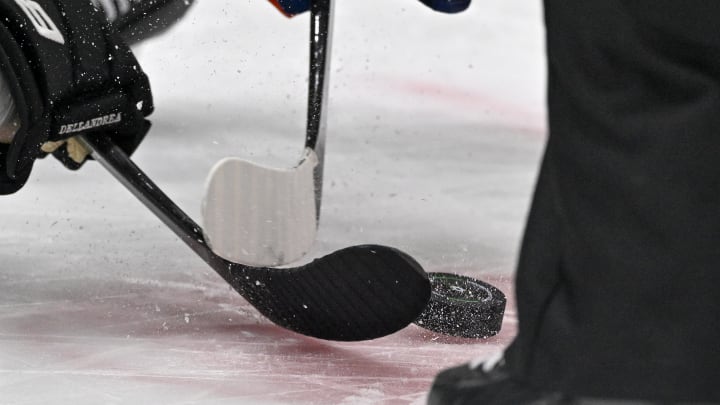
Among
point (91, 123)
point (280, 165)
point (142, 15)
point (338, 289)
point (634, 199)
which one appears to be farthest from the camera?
point (280, 165)

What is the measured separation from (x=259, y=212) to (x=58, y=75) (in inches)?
10.6

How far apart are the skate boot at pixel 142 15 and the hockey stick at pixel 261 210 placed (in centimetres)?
54

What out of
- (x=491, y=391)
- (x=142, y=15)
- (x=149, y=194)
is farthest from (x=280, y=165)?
(x=491, y=391)

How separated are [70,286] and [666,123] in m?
1.04

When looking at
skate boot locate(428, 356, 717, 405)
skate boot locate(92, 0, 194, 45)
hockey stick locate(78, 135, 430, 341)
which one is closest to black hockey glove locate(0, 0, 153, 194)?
hockey stick locate(78, 135, 430, 341)

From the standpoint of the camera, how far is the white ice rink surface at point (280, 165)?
44.0 inches

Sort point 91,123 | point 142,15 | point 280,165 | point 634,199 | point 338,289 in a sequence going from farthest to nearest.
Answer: point 280,165 < point 142,15 < point 91,123 < point 338,289 < point 634,199

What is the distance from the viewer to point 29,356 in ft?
3.72

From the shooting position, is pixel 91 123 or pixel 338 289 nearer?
pixel 338 289

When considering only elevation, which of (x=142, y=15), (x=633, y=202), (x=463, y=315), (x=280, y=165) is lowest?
(x=280, y=165)

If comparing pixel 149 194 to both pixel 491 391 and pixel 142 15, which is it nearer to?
pixel 142 15

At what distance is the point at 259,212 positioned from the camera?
1241mm

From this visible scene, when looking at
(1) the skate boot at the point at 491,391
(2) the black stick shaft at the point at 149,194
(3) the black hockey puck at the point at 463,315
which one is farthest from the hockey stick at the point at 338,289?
(1) the skate boot at the point at 491,391

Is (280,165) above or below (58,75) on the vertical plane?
below
